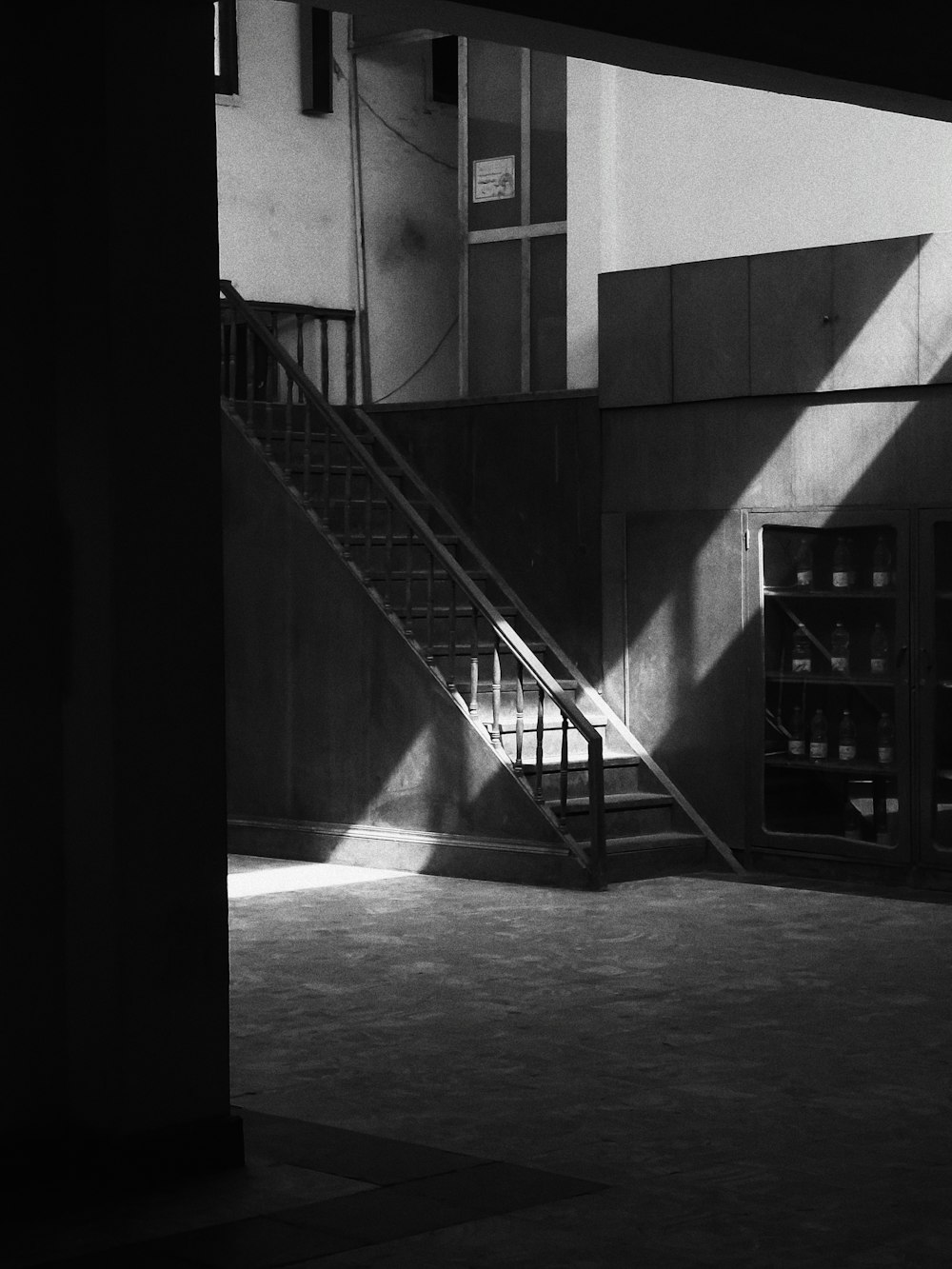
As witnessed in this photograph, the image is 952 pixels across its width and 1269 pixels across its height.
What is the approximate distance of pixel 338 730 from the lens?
36.4 ft

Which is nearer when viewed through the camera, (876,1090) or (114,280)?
(114,280)

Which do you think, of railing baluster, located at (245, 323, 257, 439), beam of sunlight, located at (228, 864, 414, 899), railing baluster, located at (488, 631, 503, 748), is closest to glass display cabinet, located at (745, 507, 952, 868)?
railing baluster, located at (488, 631, 503, 748)

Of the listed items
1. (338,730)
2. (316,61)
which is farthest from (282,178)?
(338,730)

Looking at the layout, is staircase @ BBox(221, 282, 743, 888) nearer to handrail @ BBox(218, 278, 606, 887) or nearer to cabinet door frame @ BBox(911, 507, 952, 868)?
handrail @ BBox(218, 278, 606, 887)

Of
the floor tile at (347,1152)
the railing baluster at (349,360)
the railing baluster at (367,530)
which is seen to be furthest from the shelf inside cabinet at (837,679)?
the floor tile at (347,1152)

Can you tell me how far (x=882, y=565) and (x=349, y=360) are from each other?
4.92 metres

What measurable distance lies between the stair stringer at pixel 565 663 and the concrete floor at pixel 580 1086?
100 centimetres

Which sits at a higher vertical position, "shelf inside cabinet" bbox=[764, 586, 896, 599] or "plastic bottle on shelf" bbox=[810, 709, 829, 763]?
"shelf inside cabinet" bbox=[764, 586, 896, 599]

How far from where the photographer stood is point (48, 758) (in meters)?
5.12

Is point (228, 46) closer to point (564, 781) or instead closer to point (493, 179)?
point (493, 179)

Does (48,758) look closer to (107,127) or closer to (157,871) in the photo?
(157,871)

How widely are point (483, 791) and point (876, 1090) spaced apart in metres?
4.58

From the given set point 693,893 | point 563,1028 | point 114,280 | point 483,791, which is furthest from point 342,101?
point 114,280

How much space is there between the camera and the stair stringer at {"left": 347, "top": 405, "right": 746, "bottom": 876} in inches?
428
